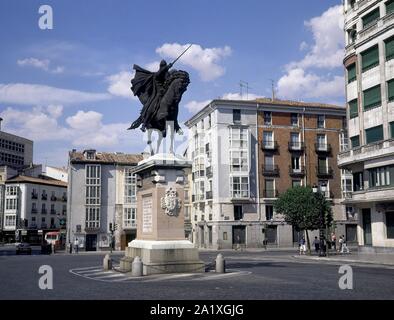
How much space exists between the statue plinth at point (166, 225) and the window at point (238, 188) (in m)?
43.2

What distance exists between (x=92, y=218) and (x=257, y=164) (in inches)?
926

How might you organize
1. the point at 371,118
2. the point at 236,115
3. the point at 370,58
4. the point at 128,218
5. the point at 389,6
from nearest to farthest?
the point at 389,6 → the point at 371,118 → the point at 370,58 → the point at 236,115 → the point at 128,218

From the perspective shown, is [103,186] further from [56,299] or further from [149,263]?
[56,299]

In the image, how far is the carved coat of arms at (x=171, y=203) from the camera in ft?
65.0

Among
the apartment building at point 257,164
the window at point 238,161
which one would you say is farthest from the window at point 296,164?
the window at point 238,161

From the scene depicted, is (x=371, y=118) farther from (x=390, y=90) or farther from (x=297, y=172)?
(x=297, y=172)

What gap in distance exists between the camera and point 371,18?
41.1 meters

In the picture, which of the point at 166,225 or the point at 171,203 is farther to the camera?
the point at 171,203

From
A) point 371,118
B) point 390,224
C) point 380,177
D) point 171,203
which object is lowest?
point 390,224

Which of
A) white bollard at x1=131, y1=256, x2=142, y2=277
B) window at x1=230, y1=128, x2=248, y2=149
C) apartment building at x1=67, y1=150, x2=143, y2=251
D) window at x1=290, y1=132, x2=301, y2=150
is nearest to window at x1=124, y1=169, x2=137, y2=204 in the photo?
apartment building at x1=67, y1=150, x2=143, y2=251

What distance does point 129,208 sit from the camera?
70.5 metres

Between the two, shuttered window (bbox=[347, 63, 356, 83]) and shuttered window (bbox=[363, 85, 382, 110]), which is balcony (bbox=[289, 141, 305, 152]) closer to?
shuttered window (bbox=[347, 63, 356, 83])

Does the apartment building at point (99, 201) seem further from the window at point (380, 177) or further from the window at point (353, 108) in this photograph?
the window at point (380, 177)

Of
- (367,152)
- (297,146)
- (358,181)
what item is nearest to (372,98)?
(367,152)
